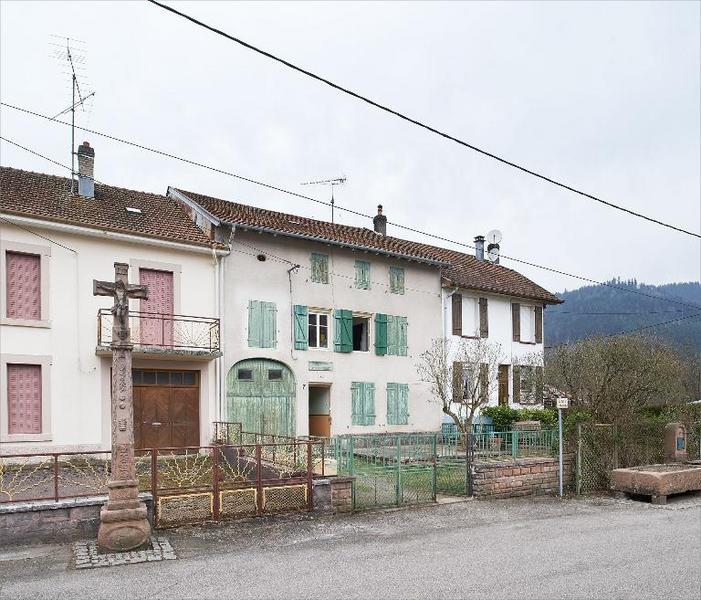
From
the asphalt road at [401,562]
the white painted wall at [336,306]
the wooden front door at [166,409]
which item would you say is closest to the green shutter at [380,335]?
the white painted wall at [336,306]

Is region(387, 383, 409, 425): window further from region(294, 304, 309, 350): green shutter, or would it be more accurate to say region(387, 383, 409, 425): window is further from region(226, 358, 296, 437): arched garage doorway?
region(226, 358, 296, 437): arched garage doorway

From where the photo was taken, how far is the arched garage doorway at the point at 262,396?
18797 mm

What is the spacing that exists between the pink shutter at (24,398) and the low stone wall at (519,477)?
33.5 ft

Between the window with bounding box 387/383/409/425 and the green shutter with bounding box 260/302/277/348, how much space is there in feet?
15.7

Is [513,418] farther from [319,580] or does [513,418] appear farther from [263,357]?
[319,580]

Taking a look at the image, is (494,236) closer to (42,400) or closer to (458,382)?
(458,382)

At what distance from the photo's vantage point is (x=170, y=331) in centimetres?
1777

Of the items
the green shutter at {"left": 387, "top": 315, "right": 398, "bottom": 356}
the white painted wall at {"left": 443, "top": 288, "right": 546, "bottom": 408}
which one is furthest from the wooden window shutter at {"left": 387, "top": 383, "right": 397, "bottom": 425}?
the white painted wall at {"left": 443, "top": 288, "right": 546, "bottom": 408}

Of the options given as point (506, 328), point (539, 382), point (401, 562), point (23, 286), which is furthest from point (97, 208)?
point (506, 328)

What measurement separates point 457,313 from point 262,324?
8.37 m

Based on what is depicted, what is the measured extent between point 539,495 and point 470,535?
4.35 metres

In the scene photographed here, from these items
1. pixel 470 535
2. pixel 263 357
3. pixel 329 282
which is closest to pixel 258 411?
pixel 263 357

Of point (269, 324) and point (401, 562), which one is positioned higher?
point (269, 324)

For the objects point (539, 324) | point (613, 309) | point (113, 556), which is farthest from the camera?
point (613, 309)
